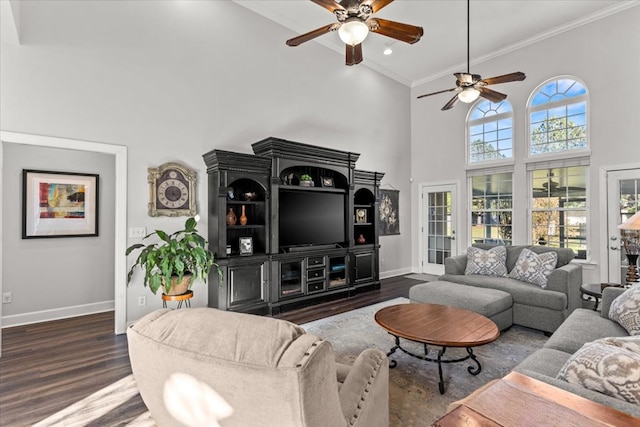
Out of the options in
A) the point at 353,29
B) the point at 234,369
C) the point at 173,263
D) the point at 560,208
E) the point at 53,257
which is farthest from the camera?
the point at 560,208

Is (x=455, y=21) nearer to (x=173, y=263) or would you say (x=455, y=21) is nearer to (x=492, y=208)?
(x=492, y=208)

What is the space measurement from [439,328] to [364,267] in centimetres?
299

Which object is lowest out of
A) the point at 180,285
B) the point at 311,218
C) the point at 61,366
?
the point at 61,366

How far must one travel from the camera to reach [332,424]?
38.2 inches

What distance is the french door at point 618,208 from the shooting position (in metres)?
4.68

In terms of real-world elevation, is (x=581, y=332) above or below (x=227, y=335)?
below

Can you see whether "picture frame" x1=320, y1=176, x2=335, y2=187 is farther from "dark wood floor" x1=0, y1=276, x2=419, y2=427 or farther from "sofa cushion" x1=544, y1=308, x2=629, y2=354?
"sofa cushion" x1=544, y1=308, x2=629, y2=354

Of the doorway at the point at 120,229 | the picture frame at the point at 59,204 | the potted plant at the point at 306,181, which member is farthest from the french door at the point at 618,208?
the picture frame at the point at 59,204

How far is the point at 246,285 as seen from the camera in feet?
13.6

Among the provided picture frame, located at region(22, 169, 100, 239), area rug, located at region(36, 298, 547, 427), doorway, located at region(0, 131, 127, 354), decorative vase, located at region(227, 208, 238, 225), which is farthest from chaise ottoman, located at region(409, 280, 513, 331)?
picture frame, located at region(22, 169, 100, 239)

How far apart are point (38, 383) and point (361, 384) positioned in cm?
277

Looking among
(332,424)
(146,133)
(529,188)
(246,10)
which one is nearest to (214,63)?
(246,10)

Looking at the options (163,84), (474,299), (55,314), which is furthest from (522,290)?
(55,314)

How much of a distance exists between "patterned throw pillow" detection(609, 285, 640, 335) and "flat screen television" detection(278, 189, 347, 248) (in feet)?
11.3
